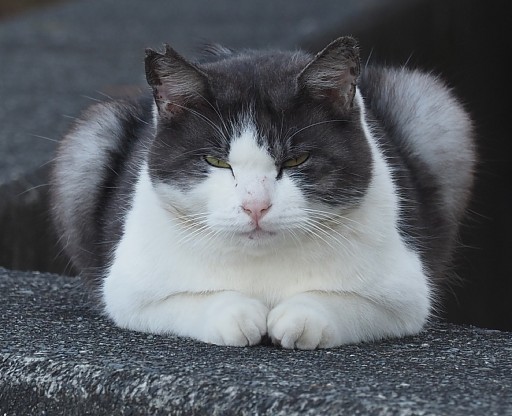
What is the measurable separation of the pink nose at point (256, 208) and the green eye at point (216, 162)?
0.52 feet

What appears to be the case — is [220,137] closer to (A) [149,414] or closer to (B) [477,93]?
(A) [149,414]

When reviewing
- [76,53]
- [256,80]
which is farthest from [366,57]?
[256,80]

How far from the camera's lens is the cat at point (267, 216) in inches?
104

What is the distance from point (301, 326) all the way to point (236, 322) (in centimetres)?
16

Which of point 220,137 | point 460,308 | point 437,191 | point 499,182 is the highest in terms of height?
point 220,137

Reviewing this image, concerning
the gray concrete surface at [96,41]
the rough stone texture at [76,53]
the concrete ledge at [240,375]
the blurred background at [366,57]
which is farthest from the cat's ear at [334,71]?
the blurred background at [366,57]

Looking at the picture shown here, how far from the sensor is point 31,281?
3652 mm

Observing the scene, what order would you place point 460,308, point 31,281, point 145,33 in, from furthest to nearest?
point 145,33 → point 460,308 → point 31,281

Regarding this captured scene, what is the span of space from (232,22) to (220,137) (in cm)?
507

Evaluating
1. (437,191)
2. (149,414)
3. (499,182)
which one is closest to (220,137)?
(149,414)

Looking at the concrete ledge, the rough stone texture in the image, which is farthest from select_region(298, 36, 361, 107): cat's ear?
the rough stone texture

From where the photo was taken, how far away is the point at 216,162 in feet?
8.77

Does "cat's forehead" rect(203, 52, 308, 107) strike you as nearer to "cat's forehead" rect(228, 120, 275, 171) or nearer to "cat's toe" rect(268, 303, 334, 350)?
"cat's forehead" rect(228, 120, 275, 171)

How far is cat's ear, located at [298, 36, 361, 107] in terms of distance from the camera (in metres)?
2.68
